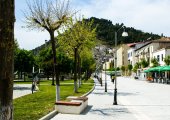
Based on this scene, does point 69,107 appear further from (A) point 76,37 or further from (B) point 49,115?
(A) point 76,37

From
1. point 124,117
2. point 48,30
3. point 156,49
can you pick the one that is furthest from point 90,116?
point 156,49

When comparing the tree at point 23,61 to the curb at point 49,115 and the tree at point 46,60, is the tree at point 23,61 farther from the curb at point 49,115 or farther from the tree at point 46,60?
the curb at point 49,115

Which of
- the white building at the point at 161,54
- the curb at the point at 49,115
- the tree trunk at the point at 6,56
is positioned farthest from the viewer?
the white building at the point at 161,54

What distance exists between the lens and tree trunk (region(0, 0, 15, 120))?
24.5ft

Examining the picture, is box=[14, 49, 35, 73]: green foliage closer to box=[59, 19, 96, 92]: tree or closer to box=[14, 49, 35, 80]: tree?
box=[14, 49, 35, 80]: tree

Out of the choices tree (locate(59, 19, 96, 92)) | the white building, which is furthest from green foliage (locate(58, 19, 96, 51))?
the white building

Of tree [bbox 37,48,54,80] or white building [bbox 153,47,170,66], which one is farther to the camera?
white building [bbox 153,47,170,66]

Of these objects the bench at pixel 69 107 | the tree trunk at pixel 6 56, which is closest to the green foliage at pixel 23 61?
the bench at pixel 69 107

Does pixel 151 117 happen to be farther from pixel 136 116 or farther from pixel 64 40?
pixel 64 40

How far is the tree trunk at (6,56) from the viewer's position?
746cm

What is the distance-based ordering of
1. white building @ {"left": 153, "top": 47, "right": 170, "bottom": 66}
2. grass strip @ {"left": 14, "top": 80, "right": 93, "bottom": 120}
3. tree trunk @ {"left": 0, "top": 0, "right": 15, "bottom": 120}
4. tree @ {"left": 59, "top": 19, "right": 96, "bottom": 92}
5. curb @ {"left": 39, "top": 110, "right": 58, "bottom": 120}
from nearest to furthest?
tree trunk @ {"left": 0, "top": 0, "right": 15, "bottom": 120}
curb @ {"left": 39, "top": 110, "right": 58, "bottom": 120}
grass strip @ {"left": 14, "top": 80, "right": 93, "bottom": 120}
tree @ {"left": 59, "top": 19, "right": 96, "bottom": 92}
white building @ {"left": 153, "top": 47, "right": 170, "bottom": 66}

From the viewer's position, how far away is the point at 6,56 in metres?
7.51

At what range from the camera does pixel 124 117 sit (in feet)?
53.1

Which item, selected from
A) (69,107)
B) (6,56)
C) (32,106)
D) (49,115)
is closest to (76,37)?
(32,106)
